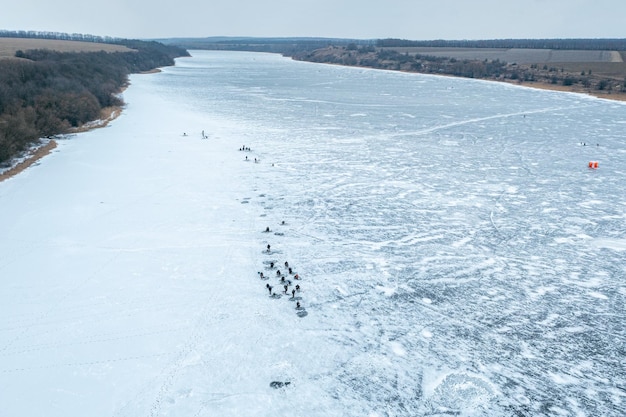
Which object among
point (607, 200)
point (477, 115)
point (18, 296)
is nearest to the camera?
point (18, 296)

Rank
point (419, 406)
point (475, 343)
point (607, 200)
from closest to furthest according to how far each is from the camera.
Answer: point (419, 406)
point (475, 343)
point (607, 200)

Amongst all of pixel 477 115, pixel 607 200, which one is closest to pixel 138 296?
pixel 607 200

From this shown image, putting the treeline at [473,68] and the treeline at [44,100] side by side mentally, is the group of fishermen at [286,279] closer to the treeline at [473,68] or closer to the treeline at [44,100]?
the treeline at [44,100]

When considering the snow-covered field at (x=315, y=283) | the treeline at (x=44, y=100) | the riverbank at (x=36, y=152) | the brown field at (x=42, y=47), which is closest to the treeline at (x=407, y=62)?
the brown field at (x=42, y=47)

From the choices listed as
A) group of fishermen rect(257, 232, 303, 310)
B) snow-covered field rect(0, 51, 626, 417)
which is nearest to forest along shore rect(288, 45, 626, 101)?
snow-covered field rect(0, 51, 626, 417)

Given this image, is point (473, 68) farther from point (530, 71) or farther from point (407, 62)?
point (407, 62)

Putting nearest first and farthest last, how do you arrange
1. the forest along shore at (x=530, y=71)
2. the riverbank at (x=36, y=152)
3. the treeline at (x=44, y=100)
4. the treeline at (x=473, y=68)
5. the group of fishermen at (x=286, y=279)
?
the group of fishermen at (x=286, y=279) < the riverbank at (x=36, y=152) < the treeline at (x=44, y=100) < the forest along shore at (x=530, y=71) < the treeline at (x=473, y=68)

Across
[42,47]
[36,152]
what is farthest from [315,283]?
[42,47]

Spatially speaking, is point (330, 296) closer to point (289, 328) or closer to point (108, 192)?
point (289, 328)

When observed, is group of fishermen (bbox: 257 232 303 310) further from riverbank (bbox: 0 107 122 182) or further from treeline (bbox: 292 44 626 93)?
treeline (bbox: 292 44 626 93)
